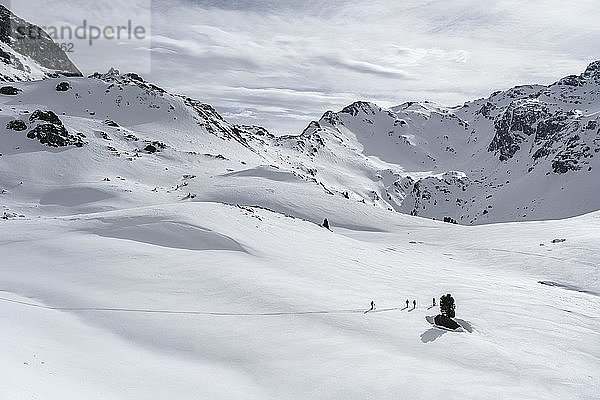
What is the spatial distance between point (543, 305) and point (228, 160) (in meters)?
57.0

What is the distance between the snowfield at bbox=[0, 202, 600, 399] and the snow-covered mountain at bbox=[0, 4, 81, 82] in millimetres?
86235

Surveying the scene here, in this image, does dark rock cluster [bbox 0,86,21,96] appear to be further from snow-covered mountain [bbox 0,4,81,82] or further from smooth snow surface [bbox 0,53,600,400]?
smooth snow surface [bbox 0,53,600,400]

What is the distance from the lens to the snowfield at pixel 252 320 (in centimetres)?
1169

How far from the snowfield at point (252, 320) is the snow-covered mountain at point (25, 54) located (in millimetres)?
86235

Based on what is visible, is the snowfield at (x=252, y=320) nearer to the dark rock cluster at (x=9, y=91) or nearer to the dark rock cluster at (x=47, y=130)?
the dark rock cluster at (x=47, y=130)

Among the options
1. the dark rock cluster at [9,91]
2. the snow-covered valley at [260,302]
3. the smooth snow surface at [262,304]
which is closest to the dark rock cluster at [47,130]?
the snow-covered valley at [260,302]

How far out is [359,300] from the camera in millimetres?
19359

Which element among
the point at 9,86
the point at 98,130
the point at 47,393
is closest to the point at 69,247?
the point at 47,393

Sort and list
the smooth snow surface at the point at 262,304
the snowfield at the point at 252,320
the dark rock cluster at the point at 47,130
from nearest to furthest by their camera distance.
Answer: the snowfield at the point at 252,320 → the smooth snow surface at the point at 262,304 → the dark rock cluster at the point at 47,130

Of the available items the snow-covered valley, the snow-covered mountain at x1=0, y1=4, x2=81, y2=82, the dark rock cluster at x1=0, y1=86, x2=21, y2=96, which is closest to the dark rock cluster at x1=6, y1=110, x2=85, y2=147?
the snow-covered valley

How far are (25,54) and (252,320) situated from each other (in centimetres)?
14916

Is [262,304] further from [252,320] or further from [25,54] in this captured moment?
[25,54]

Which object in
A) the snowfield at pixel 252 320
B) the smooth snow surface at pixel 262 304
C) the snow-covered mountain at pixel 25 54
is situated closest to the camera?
the snowfield at pixel 252 320

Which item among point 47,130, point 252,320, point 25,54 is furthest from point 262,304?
point 25,54
